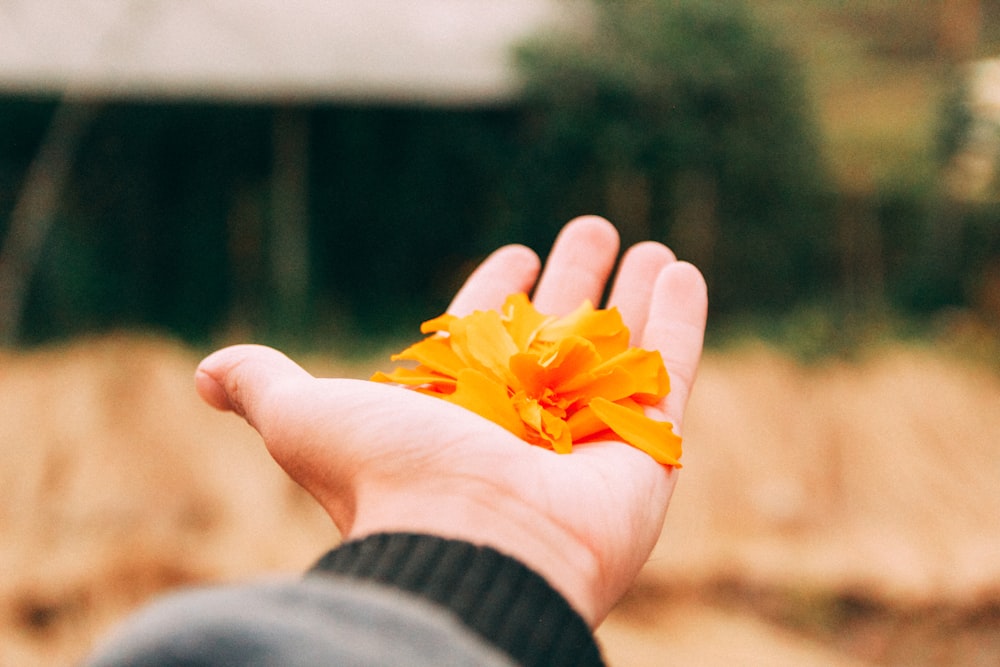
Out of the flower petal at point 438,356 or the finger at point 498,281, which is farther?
the finger at point 498,281

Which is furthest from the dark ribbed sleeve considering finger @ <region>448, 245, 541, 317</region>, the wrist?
finger @ <region>448, 245, 541, 317</region>

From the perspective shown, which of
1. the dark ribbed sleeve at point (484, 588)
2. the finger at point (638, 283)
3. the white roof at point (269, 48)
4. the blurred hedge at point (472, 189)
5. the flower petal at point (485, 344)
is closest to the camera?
the dark ribbed sleeve at point (484, 588)

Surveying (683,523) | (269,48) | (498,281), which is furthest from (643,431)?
(269,48)

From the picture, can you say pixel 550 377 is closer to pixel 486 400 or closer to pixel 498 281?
pixel 486 400

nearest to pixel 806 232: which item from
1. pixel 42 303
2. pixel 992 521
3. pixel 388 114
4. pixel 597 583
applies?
pixel 992 521

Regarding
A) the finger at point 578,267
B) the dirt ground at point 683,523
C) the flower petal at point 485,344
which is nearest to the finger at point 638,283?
the finger at point 578,267

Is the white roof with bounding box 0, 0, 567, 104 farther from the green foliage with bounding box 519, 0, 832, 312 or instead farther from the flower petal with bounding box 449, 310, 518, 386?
the flower petal with bounding box 449, 310, 518, 386

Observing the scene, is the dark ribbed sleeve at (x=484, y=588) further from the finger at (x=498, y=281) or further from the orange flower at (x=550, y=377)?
the finger at (x=498, y=281)
